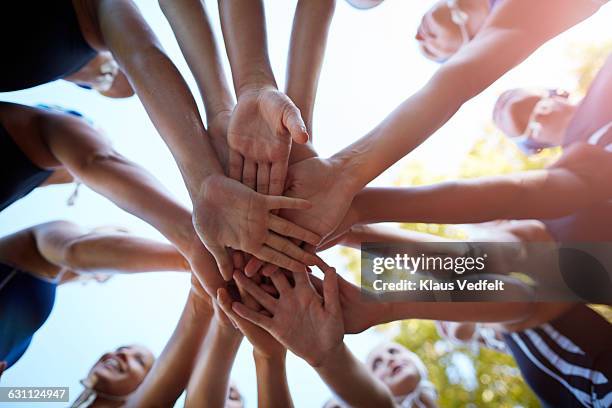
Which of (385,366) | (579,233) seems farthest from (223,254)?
(579,233)

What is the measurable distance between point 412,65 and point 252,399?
2.68 feet

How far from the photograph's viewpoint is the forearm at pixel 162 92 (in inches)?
41.5

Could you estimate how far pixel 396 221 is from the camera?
1184 millimetres

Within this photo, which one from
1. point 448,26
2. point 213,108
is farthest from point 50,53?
→ point 448,26

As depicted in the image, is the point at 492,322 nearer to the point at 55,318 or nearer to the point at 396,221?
the point at 396,221

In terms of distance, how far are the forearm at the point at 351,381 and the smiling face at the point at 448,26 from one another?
693 millimetres

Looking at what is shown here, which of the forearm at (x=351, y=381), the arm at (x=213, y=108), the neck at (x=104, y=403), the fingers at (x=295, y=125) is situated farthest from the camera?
the neck at (x=104, y=403)

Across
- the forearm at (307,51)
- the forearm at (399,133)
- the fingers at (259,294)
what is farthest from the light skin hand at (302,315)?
the forearm at (307,51)

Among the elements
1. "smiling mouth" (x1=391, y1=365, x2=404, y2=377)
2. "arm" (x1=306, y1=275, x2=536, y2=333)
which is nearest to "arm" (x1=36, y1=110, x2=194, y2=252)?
"arm" (x1=306, y1=275, x2=536, y2=333)

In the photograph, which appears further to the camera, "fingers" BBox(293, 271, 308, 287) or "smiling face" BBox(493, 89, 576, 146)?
"smiling face" BBox(493, 89, 576, 146)

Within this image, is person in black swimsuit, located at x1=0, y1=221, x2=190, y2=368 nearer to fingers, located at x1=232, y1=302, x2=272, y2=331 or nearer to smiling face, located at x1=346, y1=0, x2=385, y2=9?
fingers, located at x1=232, y1=302, x2=272, y2=331

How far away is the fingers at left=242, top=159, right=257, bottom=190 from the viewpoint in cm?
105

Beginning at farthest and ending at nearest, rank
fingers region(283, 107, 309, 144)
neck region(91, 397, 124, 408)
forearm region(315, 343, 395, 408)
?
neck region(91, 397, 124, 408), forearm region(315, 343, 395, 408), fingers region(283, 107, 309, 144)

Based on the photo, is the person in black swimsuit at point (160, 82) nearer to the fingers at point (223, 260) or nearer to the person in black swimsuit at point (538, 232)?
the fingers at point (223, 260)
